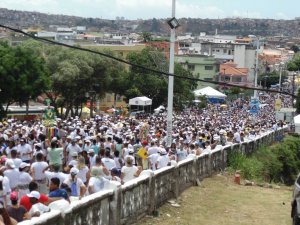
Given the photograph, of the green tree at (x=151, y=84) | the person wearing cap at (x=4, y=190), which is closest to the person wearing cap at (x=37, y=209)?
the person wearing cap at (x=4, y=190)

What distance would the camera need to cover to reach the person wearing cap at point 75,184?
10442 mm

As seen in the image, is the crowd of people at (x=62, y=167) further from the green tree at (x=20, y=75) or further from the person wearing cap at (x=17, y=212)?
the green tree at (x=20, y=75)

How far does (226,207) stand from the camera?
1345 cm

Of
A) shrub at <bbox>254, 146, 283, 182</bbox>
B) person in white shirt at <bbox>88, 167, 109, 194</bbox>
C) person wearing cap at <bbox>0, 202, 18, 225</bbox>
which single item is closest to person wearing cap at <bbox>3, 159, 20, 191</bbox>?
person in white shirt at <bbox>88, 167, 109, 194</bbox>

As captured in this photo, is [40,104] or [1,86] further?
[40,104]

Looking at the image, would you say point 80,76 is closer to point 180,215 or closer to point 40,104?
point 40,104

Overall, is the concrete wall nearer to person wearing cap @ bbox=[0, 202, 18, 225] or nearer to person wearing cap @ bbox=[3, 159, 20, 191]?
person wearing cap @ bbox=[0, 202, 18, 225]

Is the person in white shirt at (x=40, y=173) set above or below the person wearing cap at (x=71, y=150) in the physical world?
above

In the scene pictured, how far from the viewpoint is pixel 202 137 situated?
22.3m

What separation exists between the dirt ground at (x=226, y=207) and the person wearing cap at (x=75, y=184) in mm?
1307

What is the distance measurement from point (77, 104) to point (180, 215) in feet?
133

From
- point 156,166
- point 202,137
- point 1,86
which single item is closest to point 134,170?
point 156,166

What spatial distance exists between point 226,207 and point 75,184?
4.07 meters

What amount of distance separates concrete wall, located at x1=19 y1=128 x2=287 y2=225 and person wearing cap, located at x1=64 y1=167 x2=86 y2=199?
0.80 m
